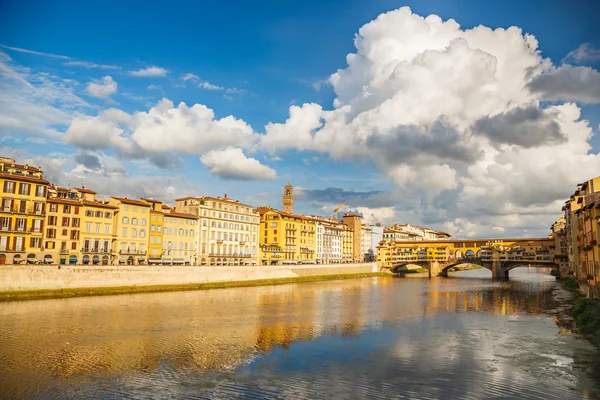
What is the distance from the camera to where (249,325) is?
3575 cm

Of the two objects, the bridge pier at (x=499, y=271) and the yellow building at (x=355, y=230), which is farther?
the yellow building at (x=355, y=230)

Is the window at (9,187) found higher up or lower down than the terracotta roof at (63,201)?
higher up

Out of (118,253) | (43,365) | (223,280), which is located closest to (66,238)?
(118,253)

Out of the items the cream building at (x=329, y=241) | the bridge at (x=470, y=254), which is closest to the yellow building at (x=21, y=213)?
the cream building at (x=329, y=241)

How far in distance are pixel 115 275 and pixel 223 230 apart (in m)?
32.4

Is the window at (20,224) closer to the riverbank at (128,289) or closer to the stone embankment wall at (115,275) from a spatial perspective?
the stone embankment wall at (115,275)

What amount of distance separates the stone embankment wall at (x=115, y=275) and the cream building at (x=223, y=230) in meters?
9.75

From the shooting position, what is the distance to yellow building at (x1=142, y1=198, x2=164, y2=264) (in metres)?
72.4

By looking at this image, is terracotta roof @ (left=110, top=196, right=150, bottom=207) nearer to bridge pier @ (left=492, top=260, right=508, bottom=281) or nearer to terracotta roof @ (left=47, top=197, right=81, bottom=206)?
terracotta roof @ (left=47, top=197, right=81, bottom=206)

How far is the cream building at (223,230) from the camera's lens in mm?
82875

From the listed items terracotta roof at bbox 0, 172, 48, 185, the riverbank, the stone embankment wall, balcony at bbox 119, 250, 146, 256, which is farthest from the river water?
balcony at bbox 119, 250, 146, 256

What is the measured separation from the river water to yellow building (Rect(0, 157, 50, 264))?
13.1 metres

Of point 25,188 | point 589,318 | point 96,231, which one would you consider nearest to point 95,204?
point 96,231

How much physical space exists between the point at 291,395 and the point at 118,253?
5504 cm
